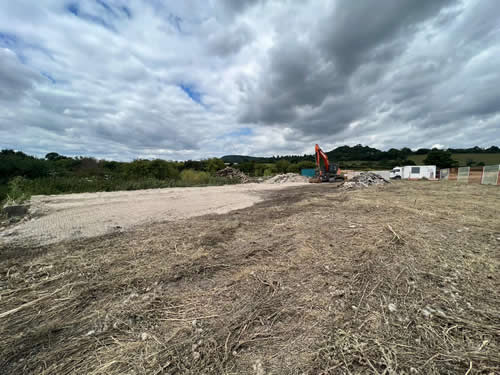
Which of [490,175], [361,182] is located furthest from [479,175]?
[361,182]

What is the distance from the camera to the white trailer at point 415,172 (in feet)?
82.7

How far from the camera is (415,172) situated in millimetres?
26312

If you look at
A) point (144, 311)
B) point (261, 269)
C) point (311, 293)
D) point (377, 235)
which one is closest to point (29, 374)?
point (144, 311)

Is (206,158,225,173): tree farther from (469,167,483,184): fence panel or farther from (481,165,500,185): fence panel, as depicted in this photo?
(469,167,483,184): fence panel

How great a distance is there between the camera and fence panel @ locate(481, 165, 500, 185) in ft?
40.5

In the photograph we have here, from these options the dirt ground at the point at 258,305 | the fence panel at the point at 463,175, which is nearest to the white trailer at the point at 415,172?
the fence panel at the point at 463,175

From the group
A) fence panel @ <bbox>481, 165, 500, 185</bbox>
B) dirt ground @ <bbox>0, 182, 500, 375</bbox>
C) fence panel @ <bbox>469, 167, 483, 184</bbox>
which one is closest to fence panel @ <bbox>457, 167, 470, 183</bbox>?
fence panel @ <bbox>469, 167, 483, 184</bbox>

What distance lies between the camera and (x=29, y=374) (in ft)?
3.66

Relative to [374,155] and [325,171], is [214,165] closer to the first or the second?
[325,171]

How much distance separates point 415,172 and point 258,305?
34.8 meters

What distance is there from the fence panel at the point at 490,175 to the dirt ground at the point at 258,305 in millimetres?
15859

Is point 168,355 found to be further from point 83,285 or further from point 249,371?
point 83,285

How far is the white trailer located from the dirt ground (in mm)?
30465

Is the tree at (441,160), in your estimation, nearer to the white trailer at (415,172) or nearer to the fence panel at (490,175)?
the white trailer at (415,172)
